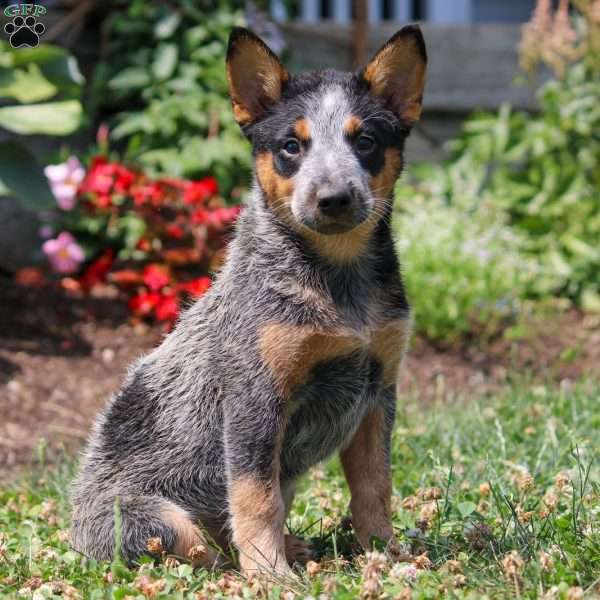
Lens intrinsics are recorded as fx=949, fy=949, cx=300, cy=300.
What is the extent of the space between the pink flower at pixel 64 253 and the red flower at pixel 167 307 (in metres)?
0.78

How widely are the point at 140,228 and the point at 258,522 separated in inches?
161

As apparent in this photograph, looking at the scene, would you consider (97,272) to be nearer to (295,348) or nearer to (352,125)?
(352,125)

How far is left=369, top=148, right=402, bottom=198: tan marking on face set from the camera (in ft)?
11.1

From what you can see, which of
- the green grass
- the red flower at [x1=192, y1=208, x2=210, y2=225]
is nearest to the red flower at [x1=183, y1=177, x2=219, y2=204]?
the red flower at [x1=192, y1=208, x2=210, y2=225]

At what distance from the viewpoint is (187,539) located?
3.27m

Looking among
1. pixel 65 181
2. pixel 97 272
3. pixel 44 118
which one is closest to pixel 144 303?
pixel 97 272

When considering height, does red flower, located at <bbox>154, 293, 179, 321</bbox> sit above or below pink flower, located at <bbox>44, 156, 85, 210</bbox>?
below

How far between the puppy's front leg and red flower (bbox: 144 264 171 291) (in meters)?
3.59

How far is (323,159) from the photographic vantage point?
10.8ft

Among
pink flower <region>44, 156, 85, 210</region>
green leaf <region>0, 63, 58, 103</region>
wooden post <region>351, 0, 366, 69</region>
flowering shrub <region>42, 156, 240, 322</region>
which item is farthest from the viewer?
wooden post <region>351, 0, 366, 69</region>

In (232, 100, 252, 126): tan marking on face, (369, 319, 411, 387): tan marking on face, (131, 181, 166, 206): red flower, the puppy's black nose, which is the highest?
(232, 100, 252, 126): tan marking on face

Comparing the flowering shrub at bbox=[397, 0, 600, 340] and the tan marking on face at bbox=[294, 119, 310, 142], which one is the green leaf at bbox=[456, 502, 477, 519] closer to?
the tan marking on face at bbox=[294, 119, 310, 142]

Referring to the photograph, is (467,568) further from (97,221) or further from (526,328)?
(97,221)

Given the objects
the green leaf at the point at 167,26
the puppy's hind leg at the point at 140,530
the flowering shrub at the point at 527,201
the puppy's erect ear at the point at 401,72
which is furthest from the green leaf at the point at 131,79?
the puppy's hind leg at the point at 140,530
